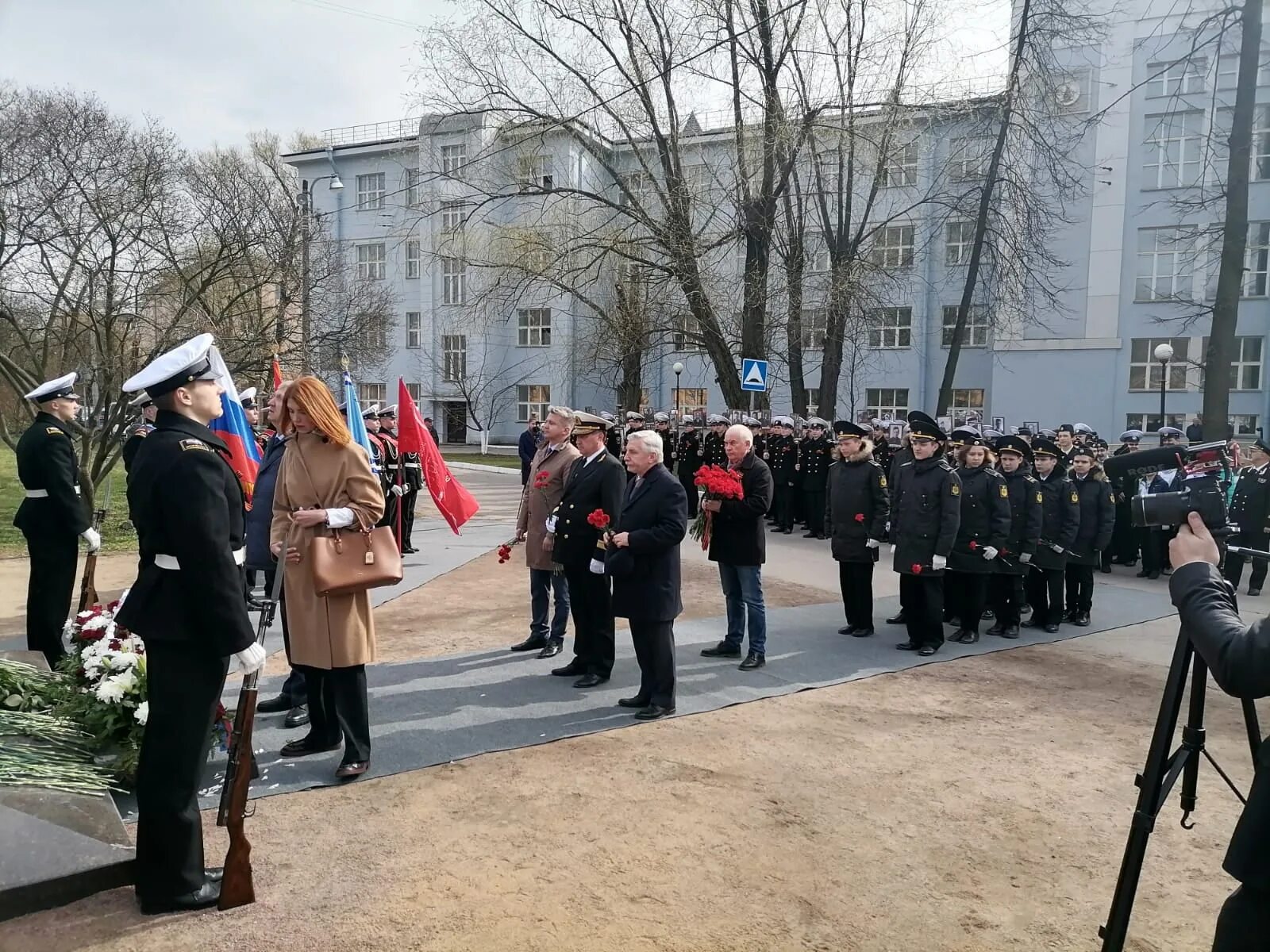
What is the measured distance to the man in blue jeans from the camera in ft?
23.4

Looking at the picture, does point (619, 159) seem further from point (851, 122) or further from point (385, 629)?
point (385, 629)

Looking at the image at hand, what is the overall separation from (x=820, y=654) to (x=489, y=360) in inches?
1474

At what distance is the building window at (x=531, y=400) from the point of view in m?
43.3

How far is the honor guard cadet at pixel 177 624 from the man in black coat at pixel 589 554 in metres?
3.35

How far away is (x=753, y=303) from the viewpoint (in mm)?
19531

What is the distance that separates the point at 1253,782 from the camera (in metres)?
2.11

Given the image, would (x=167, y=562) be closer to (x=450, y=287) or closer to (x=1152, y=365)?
(x=1152, y=365)

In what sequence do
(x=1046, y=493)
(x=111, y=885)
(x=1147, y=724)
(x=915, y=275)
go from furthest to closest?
(x=915, y=275) → (x=1046, y=493) → (x=1147, y=724) → (x=111, y=885)

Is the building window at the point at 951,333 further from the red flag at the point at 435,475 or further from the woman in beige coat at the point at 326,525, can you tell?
the woman in beige coat at the point at 326,525

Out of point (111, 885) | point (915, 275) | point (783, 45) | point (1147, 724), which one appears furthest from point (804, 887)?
point (915, 275)

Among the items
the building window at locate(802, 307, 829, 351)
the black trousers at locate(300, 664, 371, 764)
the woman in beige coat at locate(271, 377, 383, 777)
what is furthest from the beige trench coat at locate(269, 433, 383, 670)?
the building window at locate(802, 307, 829, 351)

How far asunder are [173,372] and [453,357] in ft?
136

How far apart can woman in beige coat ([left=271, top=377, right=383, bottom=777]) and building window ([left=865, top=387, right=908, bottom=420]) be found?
113ft

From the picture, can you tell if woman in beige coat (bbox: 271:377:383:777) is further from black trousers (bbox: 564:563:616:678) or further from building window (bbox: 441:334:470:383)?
building window (bbox: 441:334:470:383)
